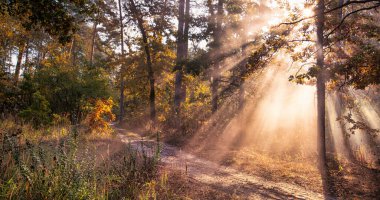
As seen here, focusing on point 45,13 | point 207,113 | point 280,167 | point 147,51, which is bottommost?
point 280,167

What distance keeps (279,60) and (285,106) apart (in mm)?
9095

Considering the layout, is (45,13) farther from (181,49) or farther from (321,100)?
(181,49)

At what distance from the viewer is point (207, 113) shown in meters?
17.6

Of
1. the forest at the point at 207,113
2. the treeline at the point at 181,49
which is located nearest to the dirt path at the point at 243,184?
the forest at the point at 207,113

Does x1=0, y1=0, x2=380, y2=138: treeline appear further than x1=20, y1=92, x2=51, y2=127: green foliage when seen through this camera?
No

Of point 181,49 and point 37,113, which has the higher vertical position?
point 181,49

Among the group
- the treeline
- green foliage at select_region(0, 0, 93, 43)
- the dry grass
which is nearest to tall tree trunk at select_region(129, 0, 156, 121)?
the treeline

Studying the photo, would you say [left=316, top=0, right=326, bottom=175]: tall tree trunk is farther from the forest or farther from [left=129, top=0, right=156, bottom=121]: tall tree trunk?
[left=129, top=0, right=156, bottom=121]: tall tree trunk

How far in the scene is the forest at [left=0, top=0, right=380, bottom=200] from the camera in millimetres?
5016

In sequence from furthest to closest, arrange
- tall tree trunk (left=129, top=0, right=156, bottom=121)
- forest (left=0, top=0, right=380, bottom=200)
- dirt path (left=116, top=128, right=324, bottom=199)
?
tall tree trunk (left=129, top=0, right=156, bottom=121)
dirt path (left=116, top=128, right=324, bottom=199)
forest (left=0, top=0, right=380, bottom=200)

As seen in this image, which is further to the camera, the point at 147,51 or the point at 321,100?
the point at 147,51

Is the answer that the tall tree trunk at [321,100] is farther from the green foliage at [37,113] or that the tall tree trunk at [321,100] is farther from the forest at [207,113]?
the green foliage at [37,113]

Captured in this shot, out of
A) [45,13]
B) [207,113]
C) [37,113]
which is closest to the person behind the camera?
[45,13]

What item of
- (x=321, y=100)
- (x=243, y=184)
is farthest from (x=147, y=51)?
(x=243, y=184)
